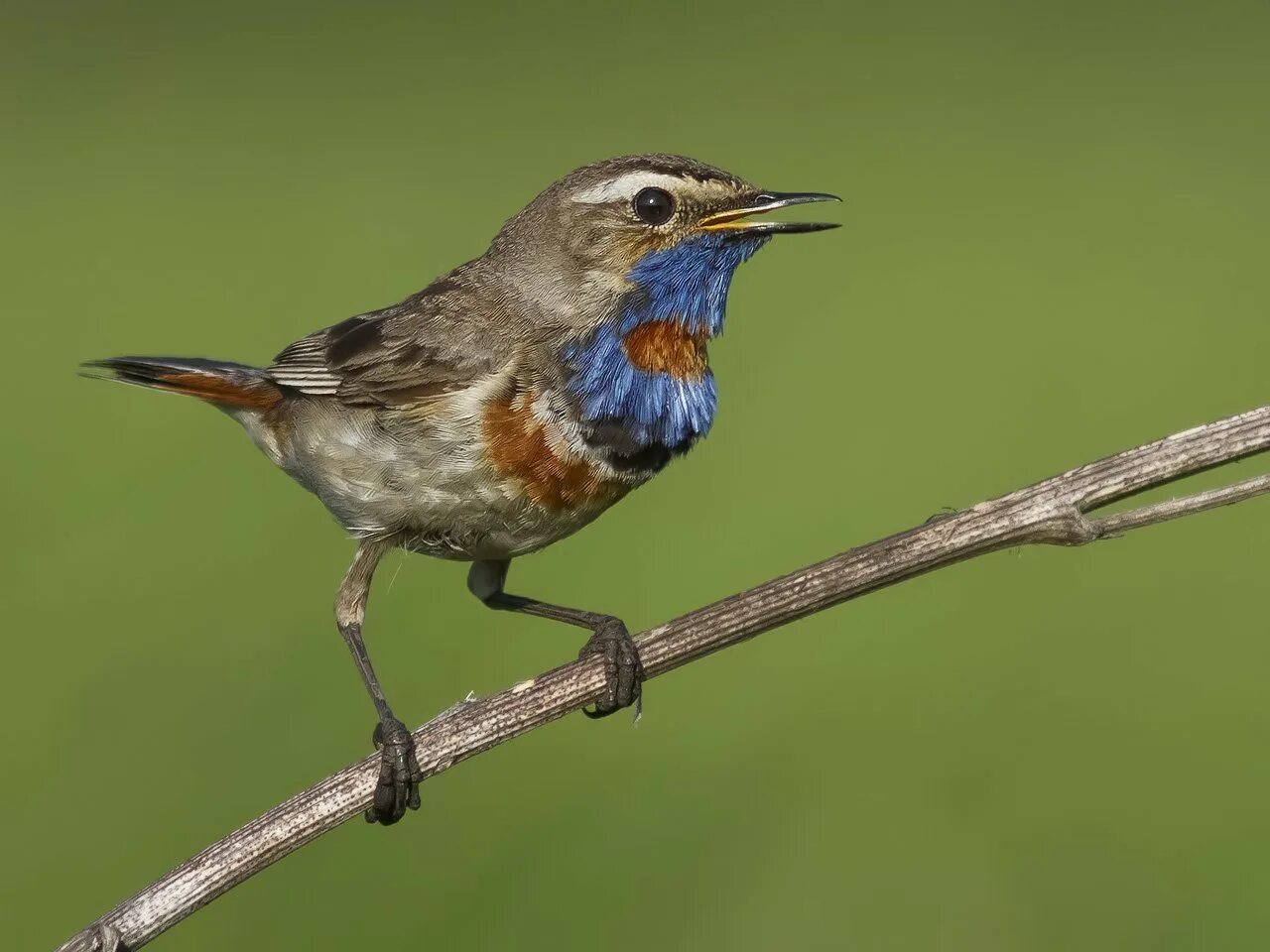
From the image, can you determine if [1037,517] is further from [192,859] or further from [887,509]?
[887,509]

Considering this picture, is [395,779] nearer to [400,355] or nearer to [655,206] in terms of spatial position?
[400,355]

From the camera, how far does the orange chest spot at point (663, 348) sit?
4.98m

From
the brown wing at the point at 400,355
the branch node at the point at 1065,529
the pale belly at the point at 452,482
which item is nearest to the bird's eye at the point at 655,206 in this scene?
the brown wing at the point at 400,355

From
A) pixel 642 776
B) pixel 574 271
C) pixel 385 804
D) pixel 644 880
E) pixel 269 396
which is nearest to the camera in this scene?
pixel 385 804

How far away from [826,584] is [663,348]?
113 cm

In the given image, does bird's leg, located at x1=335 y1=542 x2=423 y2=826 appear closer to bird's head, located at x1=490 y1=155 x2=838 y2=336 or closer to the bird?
the bird

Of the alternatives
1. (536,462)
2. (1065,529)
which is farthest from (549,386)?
(1065,529)

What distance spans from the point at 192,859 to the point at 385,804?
845mm

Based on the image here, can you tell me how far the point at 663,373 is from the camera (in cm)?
498

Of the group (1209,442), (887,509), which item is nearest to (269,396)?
(1209,442)

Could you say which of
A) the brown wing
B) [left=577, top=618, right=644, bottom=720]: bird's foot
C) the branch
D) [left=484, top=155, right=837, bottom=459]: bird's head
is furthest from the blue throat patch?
the branch

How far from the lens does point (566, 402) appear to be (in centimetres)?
493

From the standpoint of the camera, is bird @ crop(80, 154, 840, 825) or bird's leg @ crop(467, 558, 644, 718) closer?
bird's leg @ crop(467, 558, 644, 718)

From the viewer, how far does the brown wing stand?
5172mm
